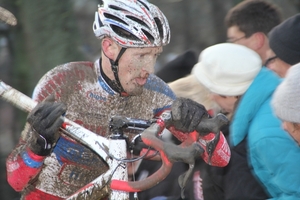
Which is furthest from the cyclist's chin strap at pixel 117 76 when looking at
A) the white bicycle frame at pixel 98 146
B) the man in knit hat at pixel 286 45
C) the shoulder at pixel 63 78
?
the man in knit hat at pixel 286 45

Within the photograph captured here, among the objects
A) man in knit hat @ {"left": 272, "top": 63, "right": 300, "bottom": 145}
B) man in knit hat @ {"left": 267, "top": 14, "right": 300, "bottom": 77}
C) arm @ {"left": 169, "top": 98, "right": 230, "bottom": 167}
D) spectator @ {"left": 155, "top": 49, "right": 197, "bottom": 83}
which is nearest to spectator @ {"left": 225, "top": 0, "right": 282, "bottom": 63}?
spectator @ {"left": 155, "top": 49, "right": 197, "bottom": 83}

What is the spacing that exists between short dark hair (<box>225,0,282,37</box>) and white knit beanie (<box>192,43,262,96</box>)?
2.84 ft

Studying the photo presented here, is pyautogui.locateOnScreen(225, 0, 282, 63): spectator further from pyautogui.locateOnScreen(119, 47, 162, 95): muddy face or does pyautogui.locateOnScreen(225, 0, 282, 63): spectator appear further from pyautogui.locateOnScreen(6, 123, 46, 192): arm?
pyautogui.locateOnScreen(6, 123, 46, 192): arm

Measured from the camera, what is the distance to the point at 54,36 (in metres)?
6.12

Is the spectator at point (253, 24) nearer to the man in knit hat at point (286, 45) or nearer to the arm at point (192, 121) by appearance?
the man in knit hat at point (286, 45)

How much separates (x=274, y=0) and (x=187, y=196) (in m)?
3.42

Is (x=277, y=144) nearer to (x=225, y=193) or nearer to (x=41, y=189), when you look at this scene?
(x=225, y=193)

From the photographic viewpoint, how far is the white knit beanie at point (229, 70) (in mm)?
4086

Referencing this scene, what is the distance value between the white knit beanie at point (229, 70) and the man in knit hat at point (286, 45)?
14 centimetres

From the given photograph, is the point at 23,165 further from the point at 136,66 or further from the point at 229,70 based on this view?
the point at 229,70

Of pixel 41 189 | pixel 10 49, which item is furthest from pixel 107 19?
pixel 10 49

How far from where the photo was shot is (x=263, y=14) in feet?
16.9

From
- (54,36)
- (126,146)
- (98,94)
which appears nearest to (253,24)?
(98,94)

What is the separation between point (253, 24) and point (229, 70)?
1095mm
